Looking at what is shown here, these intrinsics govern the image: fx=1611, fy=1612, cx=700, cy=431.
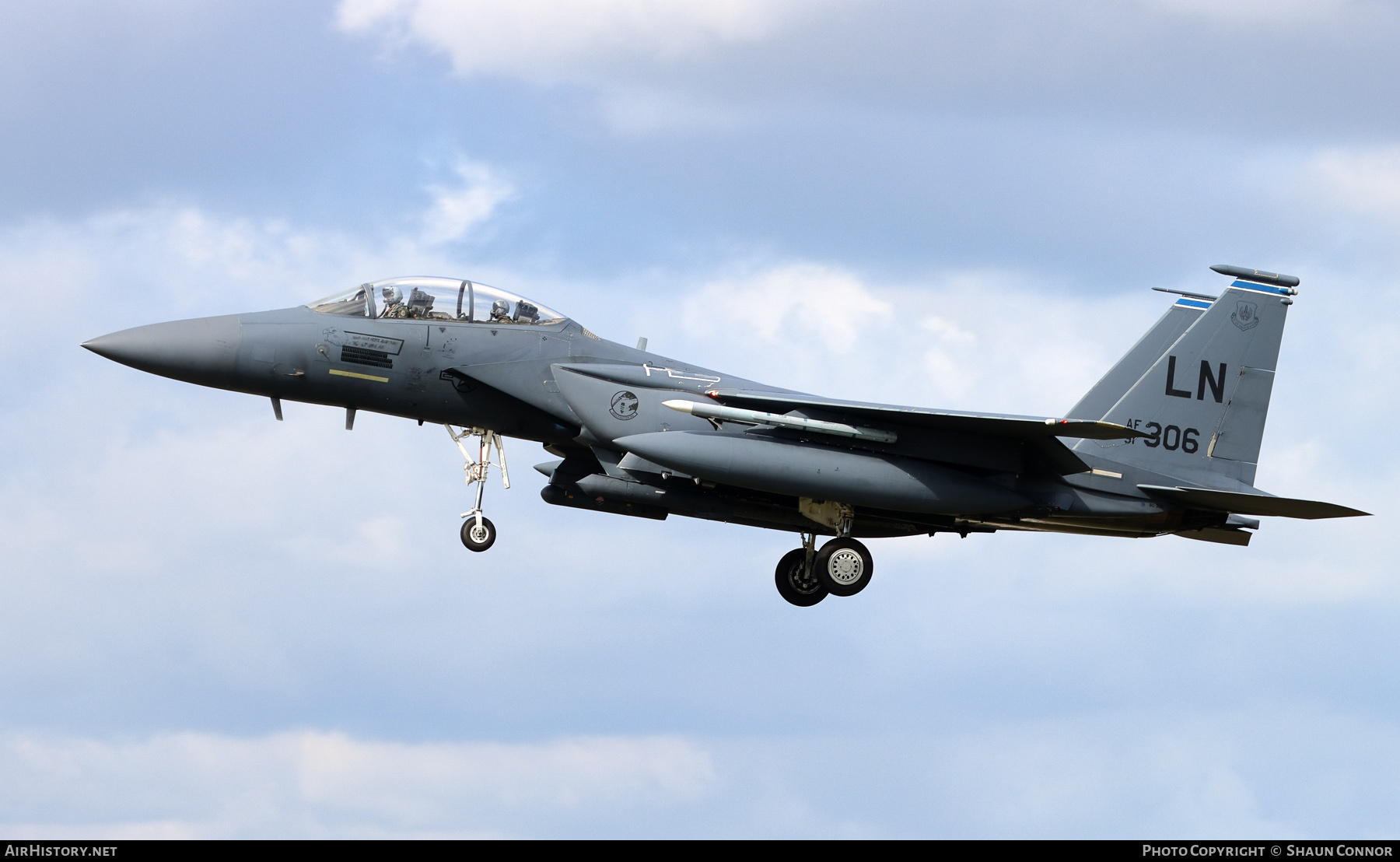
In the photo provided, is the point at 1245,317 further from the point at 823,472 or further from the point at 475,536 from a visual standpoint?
the point at 475,536

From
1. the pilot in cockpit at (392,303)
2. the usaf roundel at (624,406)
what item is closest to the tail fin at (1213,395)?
the usaf roundel at (624,406)

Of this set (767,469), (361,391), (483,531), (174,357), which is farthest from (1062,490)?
(174,357)

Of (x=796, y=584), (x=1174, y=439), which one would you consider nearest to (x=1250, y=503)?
(x=1174, y=439)

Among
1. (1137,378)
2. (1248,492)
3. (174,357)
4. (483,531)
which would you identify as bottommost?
(483,531)

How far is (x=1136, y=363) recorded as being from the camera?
69.7 feet

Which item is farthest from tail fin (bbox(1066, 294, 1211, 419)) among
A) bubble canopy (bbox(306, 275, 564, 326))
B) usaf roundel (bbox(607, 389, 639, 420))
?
bubble canopy (bbox(306, 275, 564, 326))

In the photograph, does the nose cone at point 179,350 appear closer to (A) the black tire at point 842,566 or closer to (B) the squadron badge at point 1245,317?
(A) the black tire at point 842,566

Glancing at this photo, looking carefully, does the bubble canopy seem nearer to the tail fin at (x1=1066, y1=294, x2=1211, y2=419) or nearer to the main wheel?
the main wheel

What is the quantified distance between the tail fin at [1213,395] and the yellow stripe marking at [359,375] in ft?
28.9

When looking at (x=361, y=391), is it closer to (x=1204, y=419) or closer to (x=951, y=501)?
(x=951, y=501)

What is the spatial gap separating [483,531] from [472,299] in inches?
114

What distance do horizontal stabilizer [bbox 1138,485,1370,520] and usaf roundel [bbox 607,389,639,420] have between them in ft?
21.1

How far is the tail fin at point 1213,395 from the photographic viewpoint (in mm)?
20641

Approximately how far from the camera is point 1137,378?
69.3ft
